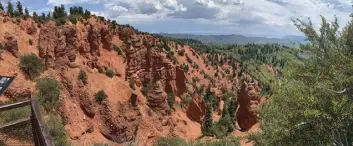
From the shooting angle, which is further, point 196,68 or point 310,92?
point 196,68

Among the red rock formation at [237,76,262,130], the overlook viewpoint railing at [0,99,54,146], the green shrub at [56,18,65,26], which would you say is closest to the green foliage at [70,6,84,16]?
the green shrub at [56,18,65,26]

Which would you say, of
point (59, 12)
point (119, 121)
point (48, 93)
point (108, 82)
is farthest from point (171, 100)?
point (48, 93)

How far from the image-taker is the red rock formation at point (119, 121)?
106 feet

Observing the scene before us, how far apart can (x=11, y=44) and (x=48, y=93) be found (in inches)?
189

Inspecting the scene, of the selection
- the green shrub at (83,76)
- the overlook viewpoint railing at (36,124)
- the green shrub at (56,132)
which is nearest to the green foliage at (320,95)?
the overlook viewpoint railing at (36,124)

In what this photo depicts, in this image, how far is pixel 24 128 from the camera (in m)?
5.16

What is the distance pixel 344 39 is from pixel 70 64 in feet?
85.3

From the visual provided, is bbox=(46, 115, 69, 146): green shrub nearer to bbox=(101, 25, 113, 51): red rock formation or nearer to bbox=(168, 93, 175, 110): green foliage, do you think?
bbox=(101, 25, 113, 51): red rock formation

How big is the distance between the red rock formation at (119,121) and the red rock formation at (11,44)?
8906 millimetres

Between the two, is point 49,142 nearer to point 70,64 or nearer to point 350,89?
point 350,89

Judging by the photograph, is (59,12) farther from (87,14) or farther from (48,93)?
(48,93)

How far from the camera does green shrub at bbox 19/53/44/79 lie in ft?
89.6

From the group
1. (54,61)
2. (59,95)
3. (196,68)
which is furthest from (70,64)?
(196,68)

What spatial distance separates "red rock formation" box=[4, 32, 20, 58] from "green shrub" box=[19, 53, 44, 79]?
0.68m
